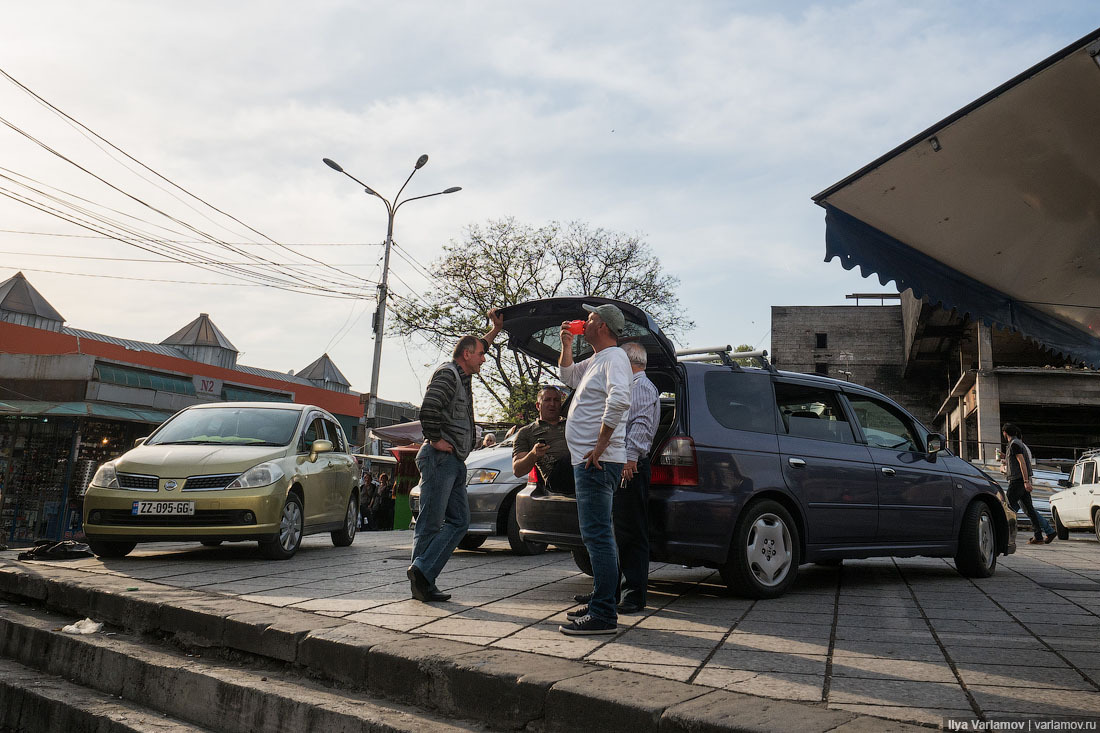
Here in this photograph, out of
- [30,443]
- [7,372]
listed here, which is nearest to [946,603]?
[30,443]

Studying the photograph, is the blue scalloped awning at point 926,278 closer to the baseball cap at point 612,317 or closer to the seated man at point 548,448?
the baseball cap at point 612,317

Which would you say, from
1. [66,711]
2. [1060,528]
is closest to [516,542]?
[66,711]

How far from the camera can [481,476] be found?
9.01 m

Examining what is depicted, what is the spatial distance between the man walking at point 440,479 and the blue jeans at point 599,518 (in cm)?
118

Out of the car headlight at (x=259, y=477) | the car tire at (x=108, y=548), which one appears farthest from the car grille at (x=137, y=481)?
the car headlight at (x=259, y=477)

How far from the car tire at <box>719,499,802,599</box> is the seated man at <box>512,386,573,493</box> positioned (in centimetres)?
121

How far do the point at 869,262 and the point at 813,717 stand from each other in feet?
8.90

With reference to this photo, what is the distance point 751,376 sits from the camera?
20.6 feet

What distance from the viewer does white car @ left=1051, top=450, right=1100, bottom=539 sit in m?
15.8

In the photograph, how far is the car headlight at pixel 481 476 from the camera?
8945 millimetres

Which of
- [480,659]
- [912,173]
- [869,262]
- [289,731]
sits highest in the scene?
[912,173]

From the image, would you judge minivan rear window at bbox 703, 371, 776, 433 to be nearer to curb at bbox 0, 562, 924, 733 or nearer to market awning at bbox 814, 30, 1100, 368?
market awning at bbox 814, 30, 1100, 368

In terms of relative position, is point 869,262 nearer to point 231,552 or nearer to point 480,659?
point 480,659

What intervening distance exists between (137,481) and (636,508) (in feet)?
16.6
